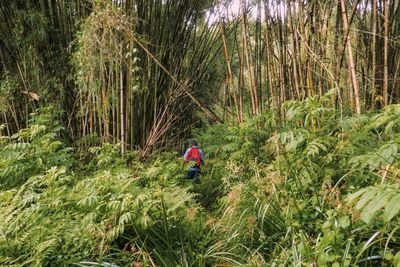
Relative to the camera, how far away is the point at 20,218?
1.55m

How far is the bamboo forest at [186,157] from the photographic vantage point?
4.63ft

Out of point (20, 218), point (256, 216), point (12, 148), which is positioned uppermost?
point (12, 148)

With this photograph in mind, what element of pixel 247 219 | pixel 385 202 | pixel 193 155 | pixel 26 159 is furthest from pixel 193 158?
pixel 385 202

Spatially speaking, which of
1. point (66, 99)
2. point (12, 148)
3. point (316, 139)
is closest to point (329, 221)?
point (316, 139)

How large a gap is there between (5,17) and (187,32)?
2290 millimetres

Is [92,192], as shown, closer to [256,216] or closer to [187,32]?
[256,216]

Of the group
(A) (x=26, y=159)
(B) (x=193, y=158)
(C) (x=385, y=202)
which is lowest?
(B) (x=193, y=158)

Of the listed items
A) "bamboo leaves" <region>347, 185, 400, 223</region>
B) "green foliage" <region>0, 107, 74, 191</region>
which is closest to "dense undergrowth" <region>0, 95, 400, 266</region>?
"bamboo leaves" <region>347, 185, 400, 223</region>

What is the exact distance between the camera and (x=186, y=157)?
3.49m

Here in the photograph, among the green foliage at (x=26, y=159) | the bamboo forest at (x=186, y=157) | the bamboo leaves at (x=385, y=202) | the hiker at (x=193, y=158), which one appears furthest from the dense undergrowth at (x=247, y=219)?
the hiker at (x=193, y=158)

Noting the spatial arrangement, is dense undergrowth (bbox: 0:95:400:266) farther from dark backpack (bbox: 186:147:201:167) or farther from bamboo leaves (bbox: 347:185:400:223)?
dark backpack (bbox: 186:147:201:167)

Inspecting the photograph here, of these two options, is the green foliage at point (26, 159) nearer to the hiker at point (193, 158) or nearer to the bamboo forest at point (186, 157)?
the bamboo forest at point (186, 157)

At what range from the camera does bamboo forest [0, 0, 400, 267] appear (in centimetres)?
141

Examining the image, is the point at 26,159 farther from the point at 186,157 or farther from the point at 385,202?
the point at 385,202
